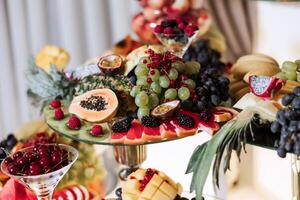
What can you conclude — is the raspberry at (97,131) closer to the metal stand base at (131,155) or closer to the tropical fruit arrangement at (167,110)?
the tropical fruit arrangement at (167,110)

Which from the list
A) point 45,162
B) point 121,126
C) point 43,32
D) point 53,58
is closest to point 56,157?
point 45,162

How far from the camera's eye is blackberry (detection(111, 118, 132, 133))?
1.02 meters

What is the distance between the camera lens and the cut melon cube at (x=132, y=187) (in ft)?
3.41

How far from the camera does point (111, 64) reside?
1.16 metres

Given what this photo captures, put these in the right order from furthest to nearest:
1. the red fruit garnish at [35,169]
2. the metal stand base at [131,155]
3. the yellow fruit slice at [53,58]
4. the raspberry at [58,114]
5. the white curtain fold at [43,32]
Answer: the white curtain fold at [43,32], the yellow fruit slice at [53,58], the metal stand base at [131,155], the raspberry at [58,114], the red fruit garnish at [35,169]

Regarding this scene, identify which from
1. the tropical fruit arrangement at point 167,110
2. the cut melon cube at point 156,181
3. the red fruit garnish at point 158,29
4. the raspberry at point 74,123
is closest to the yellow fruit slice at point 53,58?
the tropical fruit arrangement at point 167,110

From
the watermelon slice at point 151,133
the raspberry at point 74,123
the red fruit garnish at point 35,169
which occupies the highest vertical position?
the watermelon slice at point 151,133

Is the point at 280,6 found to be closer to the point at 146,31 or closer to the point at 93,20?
the point at 146,31

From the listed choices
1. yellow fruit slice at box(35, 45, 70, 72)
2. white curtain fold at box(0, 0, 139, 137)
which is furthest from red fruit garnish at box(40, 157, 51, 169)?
white curtain fold at box(0, 0, 139, 137)

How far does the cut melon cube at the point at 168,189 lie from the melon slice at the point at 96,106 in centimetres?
17

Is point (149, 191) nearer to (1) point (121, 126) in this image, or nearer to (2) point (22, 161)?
(1) point (121, 126)

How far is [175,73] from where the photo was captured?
Answer: 107cm

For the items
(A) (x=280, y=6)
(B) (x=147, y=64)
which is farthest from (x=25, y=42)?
(B) (x=147, y=64)

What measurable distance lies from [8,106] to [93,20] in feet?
1.55
